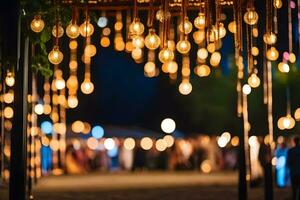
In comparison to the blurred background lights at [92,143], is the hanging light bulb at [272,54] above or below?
above

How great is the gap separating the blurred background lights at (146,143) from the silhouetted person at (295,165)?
45.4 ft

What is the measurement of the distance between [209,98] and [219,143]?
144 inches

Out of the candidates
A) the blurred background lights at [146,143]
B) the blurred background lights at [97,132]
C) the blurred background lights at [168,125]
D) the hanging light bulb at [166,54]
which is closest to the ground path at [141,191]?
the hanging light bulb at [166,54]

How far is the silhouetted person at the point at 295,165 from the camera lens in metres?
10.8

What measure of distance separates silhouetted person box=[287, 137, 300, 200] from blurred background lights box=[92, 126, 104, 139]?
1379 cm

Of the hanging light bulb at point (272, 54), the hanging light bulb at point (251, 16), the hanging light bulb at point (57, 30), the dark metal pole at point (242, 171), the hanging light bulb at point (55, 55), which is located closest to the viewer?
the hanging light bulb at point (57, 30)

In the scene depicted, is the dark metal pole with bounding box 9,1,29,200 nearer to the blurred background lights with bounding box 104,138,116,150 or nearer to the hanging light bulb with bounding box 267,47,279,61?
the hanging light bulb with bounding box 267,47,279,61

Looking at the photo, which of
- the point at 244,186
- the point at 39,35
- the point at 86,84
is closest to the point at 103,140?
the point at 86,84

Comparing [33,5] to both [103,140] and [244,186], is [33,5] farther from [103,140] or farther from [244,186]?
[103,140]

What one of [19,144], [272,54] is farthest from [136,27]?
[272,54]

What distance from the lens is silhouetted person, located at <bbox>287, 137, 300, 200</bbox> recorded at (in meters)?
10.8

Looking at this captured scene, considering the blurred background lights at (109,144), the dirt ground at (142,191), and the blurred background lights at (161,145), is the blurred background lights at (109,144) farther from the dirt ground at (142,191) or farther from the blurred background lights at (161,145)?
the dirt ground at (142,191)

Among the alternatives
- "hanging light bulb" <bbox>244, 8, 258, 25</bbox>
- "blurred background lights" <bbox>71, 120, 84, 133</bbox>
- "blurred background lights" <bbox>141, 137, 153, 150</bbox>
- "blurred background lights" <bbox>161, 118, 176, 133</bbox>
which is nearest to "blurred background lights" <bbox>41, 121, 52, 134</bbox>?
"blurred background lights" <bbox>71, 120, 84, 133</bbox>

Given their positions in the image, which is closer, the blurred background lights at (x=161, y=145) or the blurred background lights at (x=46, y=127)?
the blurred background lights at (x=46, y=127)
